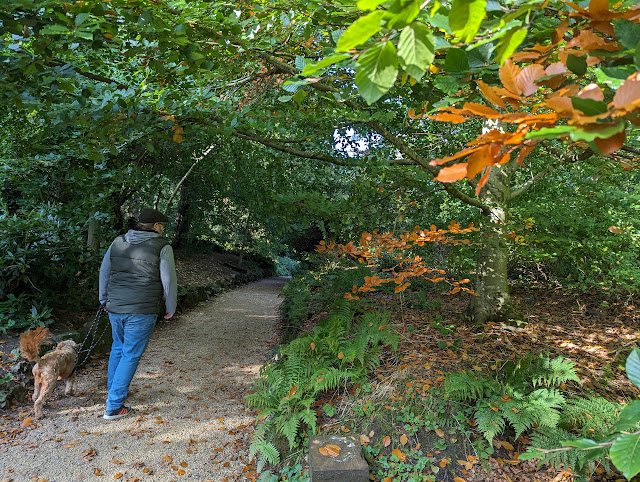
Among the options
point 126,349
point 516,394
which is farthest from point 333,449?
point 126,349

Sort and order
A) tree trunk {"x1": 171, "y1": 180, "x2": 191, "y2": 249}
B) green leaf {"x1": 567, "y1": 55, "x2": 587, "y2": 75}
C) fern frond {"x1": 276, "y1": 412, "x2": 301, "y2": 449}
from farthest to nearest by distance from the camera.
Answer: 1. tree trunk {"x1": 171, "y1": 180, "x2": 191, "y2": 249}
2. fern frond {"x1": 276, "y1": 412, "x2": 301, "y2": 449}
3. green leaf {"x1": 567, "y1": 55, "x2": 587, "y2": 75}

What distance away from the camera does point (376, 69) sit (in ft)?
2.78

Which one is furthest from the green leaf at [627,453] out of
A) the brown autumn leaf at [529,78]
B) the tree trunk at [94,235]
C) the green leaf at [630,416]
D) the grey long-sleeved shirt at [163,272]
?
the tree trunk at [94,235]

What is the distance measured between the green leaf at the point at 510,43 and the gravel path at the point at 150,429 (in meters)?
3.50

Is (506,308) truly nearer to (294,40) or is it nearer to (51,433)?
(294,40)

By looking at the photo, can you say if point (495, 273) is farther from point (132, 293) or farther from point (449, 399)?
point (132, 293)

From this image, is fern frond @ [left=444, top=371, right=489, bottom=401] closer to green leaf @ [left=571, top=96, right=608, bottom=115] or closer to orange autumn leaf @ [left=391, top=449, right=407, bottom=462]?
orange autumn leaf @ [left=391, top=449, right=407, bottom=462]

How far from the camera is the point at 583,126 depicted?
0.72m

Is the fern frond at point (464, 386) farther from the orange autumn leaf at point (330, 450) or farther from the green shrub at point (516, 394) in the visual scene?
the orange autumn leaf at point (330, 450)

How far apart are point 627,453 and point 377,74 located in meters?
1.02

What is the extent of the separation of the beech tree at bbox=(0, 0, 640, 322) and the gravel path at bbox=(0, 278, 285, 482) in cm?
277

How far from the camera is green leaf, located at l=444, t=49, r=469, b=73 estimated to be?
1.16 meters

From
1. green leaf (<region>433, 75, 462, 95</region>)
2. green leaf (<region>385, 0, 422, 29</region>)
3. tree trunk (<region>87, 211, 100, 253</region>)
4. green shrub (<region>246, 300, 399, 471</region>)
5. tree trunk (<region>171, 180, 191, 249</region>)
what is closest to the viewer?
green leaf (<region>385, 0, 422, 29</region>)

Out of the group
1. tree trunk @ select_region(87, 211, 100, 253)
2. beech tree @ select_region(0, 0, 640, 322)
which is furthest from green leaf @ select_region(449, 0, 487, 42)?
tree trunk @ select_region(87, 211, 100, 253)
